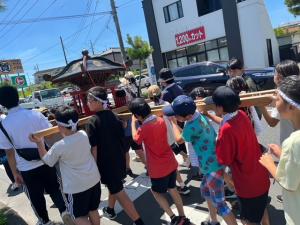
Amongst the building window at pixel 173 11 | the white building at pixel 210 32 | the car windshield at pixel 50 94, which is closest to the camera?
the white building at pixel 210 32

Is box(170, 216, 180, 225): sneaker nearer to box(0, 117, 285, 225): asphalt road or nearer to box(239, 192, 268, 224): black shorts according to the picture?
box(0, 117, 285, 225): asphalt road

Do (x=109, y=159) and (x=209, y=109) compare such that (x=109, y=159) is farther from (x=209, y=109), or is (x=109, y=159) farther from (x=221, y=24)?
(x=221, y=24)

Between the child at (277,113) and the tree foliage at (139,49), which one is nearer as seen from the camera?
the child at (277,113)

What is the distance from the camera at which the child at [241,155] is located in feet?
8.27

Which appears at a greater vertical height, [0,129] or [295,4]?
[295,4]

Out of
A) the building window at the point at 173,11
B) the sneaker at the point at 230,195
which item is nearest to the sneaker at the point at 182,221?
the sneaker at the point at 230,195

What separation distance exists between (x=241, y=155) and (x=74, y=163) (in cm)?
158

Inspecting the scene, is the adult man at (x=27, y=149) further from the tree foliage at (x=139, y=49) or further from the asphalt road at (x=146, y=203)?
the tree foliage at (x=139, y=49)

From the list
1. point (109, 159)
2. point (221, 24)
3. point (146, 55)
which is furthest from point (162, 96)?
point (146, 55)

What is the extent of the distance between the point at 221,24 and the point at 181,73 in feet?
28.5

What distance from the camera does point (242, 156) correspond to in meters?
2.56

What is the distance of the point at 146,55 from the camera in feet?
77.3

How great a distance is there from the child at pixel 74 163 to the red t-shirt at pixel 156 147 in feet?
1.85

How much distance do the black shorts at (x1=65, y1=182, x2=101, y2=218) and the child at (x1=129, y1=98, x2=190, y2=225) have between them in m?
0.63
